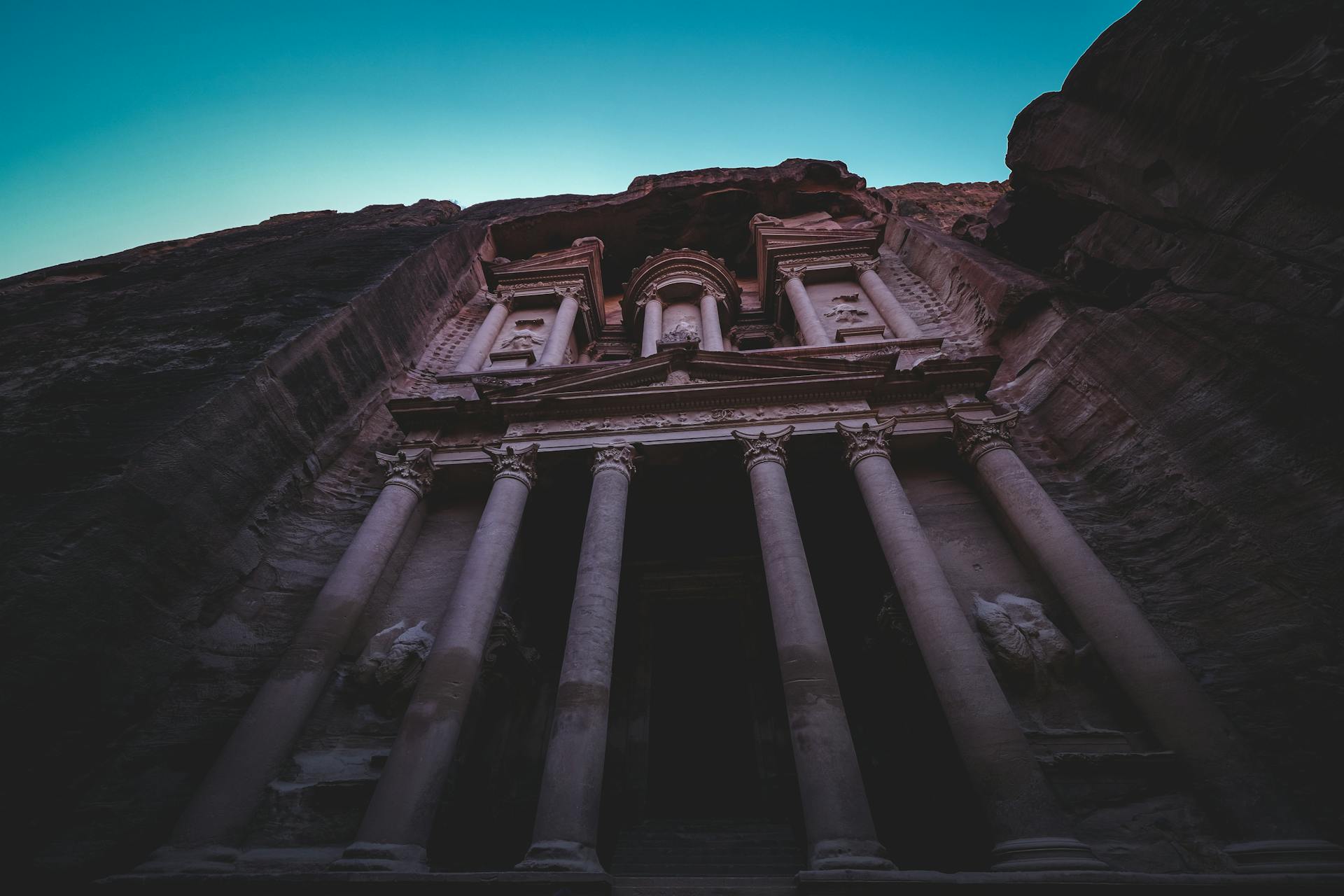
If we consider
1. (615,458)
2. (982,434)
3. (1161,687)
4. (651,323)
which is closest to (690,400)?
(615,458)

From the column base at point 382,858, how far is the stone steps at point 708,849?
9.48 feet

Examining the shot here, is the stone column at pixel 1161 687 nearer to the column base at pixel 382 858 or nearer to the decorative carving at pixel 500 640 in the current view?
the column base at pixel 382 858

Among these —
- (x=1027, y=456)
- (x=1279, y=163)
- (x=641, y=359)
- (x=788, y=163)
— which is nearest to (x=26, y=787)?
(x=641, y=359)

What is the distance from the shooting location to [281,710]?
5934 millimetres

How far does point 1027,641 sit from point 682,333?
9.52 meters

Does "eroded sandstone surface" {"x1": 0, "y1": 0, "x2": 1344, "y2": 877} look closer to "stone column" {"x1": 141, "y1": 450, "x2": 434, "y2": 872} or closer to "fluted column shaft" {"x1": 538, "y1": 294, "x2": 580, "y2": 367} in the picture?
"stone column" {"x1": 141, "y1": 450, "x2": 434, "y2": 872}

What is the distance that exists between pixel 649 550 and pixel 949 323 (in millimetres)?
9009

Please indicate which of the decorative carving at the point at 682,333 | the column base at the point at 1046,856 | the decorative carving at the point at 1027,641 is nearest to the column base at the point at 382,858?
the column base at the point at 1046,856

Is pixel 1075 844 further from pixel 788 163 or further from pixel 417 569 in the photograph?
pixel 788 163

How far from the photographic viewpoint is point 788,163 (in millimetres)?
20250

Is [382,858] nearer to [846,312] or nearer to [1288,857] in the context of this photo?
[1288,857]

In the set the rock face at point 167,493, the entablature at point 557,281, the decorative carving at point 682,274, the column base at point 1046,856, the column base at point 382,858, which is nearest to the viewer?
the column base at point 1046,856

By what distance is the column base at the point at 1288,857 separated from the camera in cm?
396

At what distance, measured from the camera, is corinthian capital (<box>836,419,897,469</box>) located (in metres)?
8.11
